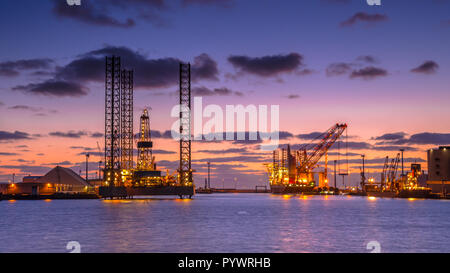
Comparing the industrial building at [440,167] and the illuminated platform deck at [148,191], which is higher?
the industrial building at [440,167]

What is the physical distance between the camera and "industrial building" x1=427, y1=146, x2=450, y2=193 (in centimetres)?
19162

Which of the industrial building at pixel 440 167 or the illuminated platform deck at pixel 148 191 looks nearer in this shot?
the illuminated platform deck at pixel 148 191

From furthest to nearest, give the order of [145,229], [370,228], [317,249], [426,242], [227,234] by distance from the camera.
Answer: [370,228] < [145,229] < [227,234] < [426,242] < [317,249]

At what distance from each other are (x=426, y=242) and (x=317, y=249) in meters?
13.6

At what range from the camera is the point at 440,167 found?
193125 mm

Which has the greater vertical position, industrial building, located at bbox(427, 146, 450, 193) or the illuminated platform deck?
industrial building, located at bbox(427, 146, 450, 193)

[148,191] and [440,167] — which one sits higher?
[440,167]

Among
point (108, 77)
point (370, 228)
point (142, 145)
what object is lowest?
point (370, 228)

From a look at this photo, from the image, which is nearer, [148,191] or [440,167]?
[148,191]

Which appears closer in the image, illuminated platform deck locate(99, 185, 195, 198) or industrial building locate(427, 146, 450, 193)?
illuminated platform deck locate(99, 185, 195, 198)

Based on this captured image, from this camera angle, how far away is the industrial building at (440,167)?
7544 inches
